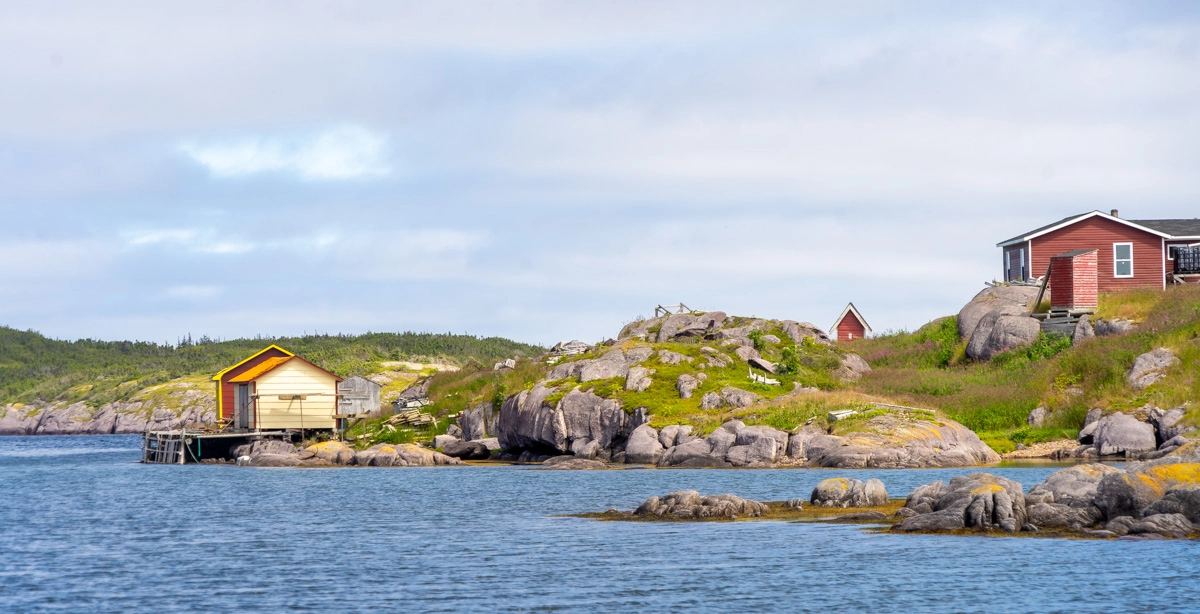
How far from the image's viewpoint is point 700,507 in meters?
34.2

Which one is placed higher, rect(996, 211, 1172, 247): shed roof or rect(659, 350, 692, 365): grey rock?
rect(996, 211, 1172, 247): shed roof

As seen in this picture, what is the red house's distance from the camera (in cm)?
6862

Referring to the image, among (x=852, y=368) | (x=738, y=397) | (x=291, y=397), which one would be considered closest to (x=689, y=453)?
(x=738, y=397)

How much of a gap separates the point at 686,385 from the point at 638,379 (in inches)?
107

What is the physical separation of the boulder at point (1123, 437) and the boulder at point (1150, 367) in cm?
478

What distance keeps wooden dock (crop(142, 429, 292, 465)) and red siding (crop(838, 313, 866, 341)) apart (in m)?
40.6

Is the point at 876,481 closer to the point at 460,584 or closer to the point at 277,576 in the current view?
the point at 460,584

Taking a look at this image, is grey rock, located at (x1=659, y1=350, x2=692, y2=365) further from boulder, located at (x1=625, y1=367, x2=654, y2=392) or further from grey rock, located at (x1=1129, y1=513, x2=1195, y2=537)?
grey rock, located at (x1=1129, y1=513, x2=1195, y2=537)

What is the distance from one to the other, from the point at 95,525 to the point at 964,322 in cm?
5072

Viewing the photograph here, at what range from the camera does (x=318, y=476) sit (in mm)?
60469

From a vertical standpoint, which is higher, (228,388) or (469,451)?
(228,388)

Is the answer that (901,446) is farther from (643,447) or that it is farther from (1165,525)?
(1165,525)

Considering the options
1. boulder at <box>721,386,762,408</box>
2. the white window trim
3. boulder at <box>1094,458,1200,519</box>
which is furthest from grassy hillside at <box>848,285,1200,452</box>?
boulder at <box>1094,458,1200,519</box>

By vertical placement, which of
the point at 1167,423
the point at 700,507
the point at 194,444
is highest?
the point at 1167,423
